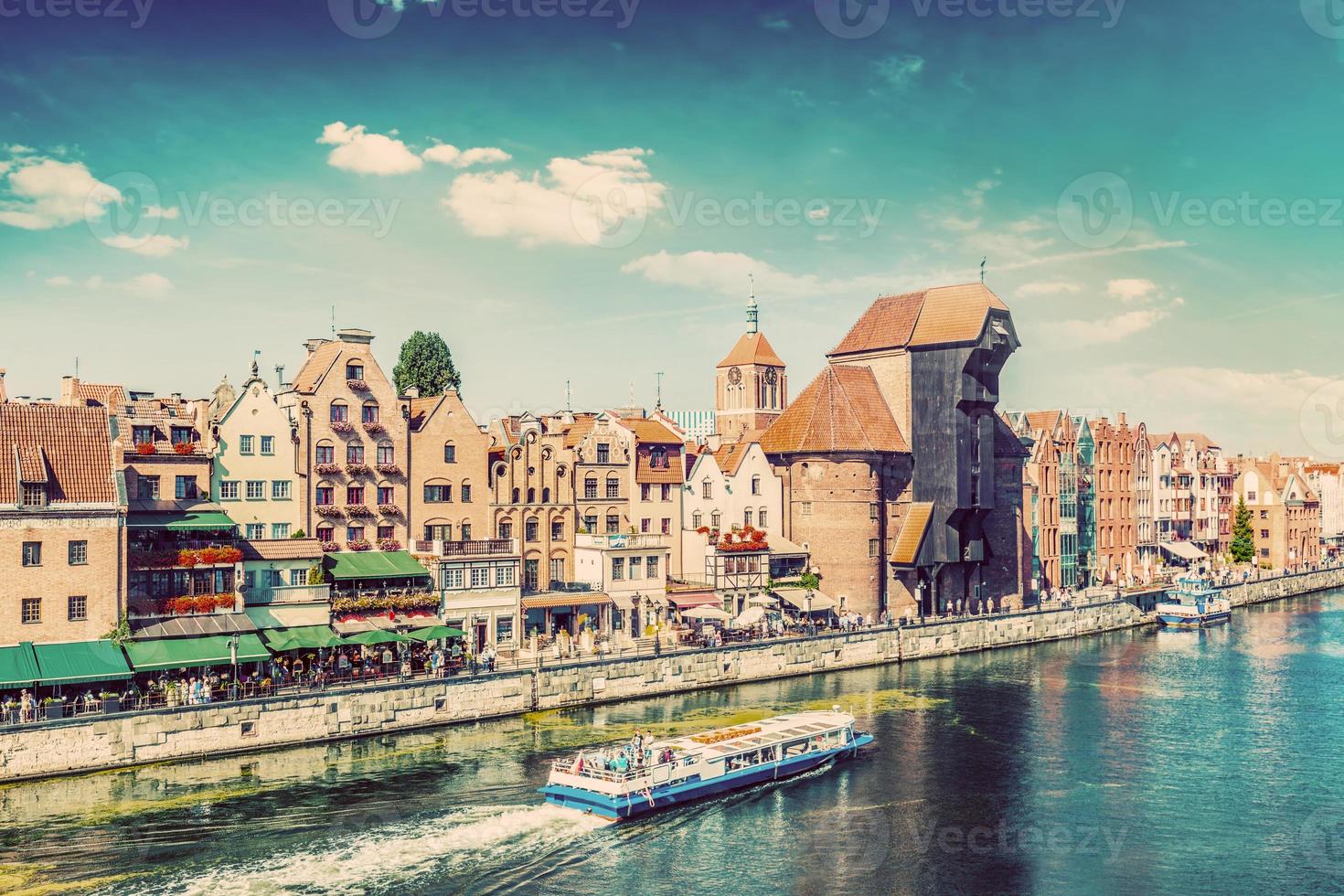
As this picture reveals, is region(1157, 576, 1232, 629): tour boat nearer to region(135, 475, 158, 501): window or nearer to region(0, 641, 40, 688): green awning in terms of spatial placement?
region(135, 475, 158, 501): window

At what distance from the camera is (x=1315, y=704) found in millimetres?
71500

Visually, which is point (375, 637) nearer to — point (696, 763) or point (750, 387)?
point (696, 763)

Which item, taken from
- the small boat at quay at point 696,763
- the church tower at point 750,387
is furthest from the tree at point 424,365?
the small boat at quay at point 696,763

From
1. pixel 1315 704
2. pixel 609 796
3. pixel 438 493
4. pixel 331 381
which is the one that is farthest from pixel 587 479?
pixel 1315 704

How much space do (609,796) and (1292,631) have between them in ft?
273

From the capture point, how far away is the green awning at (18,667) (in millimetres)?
53156

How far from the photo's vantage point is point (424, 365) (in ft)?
393

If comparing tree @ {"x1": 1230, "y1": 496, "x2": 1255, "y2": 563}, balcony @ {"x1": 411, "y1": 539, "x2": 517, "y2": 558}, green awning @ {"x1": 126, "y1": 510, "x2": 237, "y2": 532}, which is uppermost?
green awning @ {"x1": 126, "y1": 510, "x2": 237, "y2": 532}

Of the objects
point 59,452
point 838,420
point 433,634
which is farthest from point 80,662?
point 838,420

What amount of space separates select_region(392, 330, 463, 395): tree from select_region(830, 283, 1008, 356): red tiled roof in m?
40.1

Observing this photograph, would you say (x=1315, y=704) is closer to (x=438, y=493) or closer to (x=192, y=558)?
(x=438, y=493)

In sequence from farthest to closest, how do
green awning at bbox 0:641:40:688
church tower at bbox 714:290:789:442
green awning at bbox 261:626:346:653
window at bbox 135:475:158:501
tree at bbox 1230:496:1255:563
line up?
tree at bbox 1230:496:1255:563
church tower at bbox 714:290:789:442
window at bbox 135:475:158:501
green awning at bbox 261:626:346:653
green awning at bbox 0:641:40:688

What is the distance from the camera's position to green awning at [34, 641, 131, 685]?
178 feet

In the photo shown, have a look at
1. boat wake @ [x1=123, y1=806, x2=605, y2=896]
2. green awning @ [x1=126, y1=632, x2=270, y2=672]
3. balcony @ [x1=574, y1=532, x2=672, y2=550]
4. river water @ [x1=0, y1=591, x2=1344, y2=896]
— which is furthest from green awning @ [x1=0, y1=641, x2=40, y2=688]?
balcony @ [x1=574, y1=532, x2=672, y2=550]
